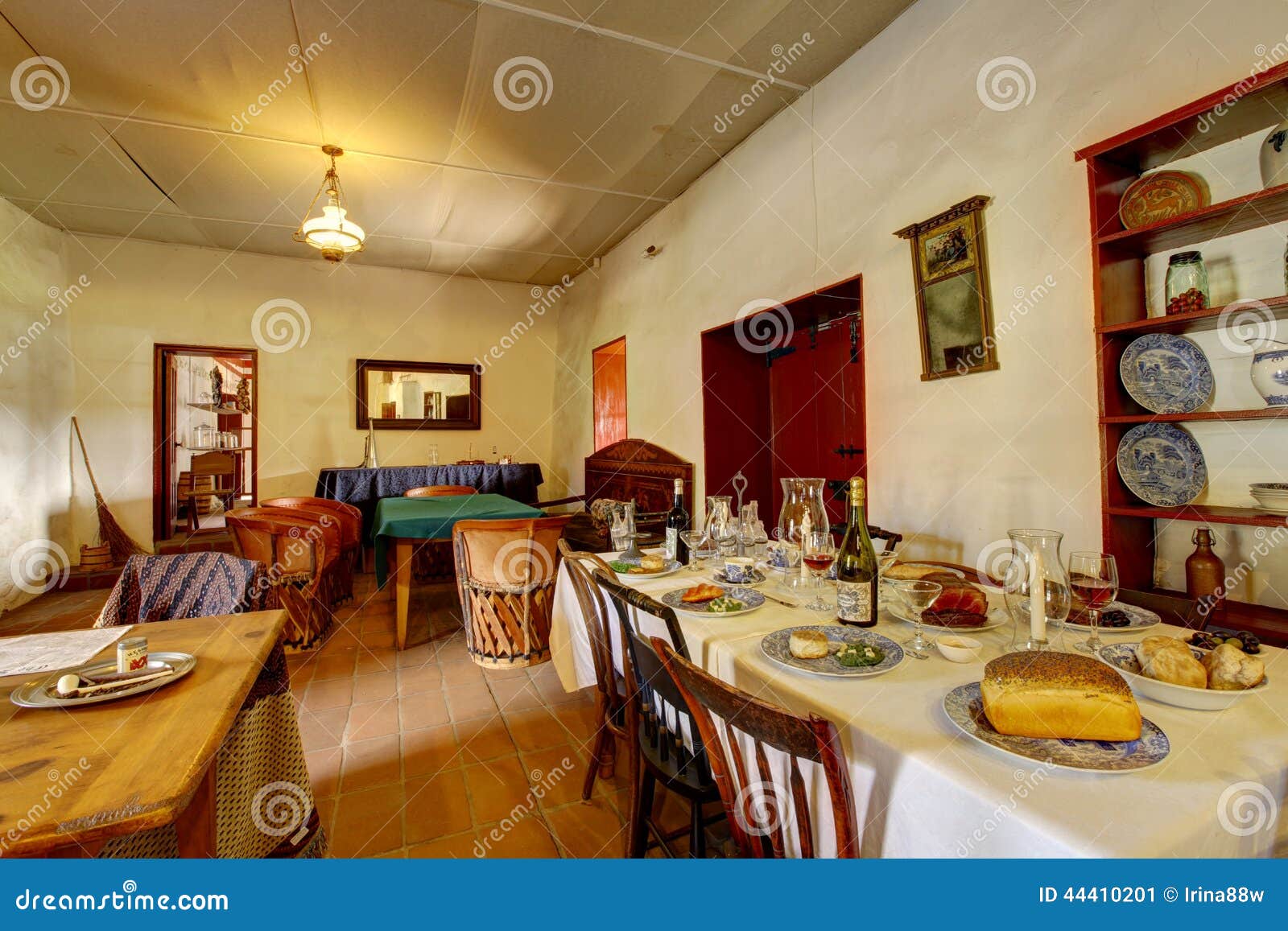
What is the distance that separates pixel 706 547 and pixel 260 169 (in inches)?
184

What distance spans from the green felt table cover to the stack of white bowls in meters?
3.21

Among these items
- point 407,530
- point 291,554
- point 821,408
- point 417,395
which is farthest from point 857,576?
point 417,395

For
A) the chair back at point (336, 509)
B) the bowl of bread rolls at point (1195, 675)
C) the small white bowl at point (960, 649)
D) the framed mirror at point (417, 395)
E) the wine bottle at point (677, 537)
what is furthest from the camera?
the framed mirror at point (417, 395)

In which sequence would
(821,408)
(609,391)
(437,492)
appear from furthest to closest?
(609,391) < (437,492) < (821,408)

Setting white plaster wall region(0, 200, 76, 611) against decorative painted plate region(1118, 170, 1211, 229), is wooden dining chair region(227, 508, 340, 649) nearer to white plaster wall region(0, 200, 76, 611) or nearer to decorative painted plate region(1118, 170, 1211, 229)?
white plaster wall region(0, 200, 76, 611)

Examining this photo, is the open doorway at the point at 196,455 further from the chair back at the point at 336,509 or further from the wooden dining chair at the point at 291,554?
the wooden dining chair at the point at 291,554

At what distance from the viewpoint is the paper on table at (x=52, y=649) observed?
1.19 meters

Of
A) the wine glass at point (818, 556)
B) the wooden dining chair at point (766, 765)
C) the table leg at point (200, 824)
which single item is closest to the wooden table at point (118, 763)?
the table leg at point (200, 824)

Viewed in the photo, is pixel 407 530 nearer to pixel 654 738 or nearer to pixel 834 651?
pixel 654 738

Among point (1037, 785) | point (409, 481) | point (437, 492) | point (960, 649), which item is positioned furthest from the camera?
point (409, 481)

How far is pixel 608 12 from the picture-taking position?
9.15ft

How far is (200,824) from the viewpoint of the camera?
104 centimetres

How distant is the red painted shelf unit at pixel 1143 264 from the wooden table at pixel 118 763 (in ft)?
8.59

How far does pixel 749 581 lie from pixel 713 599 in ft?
0.96
